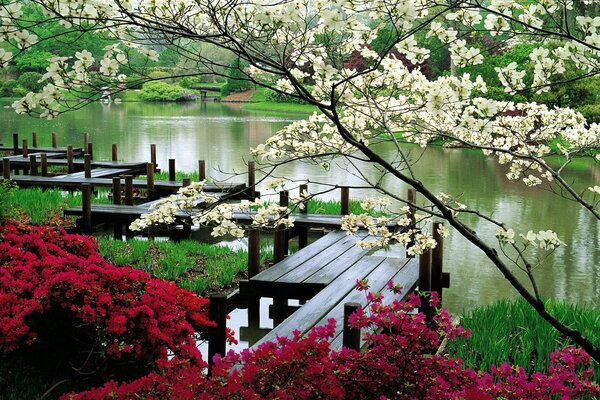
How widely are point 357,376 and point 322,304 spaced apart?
2296 mm

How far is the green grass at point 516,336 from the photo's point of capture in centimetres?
450

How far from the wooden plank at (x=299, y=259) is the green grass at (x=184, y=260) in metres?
0.69

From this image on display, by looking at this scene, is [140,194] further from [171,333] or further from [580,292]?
[171,333]

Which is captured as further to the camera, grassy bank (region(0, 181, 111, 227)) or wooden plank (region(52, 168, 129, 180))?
wooden plank (region(52, 168, 129, 180))

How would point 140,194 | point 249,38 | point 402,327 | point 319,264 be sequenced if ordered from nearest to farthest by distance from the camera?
point 249,38 → point 402,327 → point 319,264 → point 140,194

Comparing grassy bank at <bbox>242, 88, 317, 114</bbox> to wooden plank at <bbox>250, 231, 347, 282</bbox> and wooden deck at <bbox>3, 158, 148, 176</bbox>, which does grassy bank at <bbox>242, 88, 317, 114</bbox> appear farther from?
wooden plank at <bbox>250, 231, 347, 282</bbox>

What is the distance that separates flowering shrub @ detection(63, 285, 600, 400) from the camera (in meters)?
2.84

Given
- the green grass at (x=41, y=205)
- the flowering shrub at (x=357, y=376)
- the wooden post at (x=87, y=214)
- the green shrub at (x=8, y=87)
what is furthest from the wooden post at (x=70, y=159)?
the green shrub at (x=8, y=87)

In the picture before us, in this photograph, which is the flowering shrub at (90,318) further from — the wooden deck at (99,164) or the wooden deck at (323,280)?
the wooden deck at (99,164)

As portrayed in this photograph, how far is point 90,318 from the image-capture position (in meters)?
4.21

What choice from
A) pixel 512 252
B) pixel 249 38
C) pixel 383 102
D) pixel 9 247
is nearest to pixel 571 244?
pixel 512 252

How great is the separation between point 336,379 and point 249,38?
1398 millimetres

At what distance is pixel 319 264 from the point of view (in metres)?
6.70

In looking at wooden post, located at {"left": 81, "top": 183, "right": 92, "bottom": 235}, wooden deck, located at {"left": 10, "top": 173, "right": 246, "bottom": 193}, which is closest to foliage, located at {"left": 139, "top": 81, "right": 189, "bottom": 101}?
wooden deck, located at {"left": 10, "top": 173, "right": 246, "bottom": 193}
